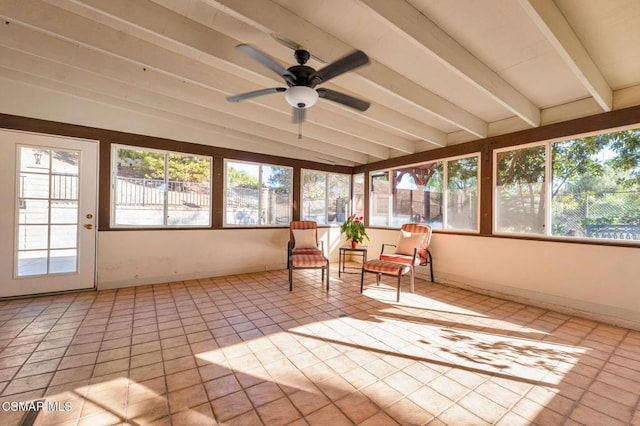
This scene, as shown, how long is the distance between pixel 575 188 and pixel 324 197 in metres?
4.19

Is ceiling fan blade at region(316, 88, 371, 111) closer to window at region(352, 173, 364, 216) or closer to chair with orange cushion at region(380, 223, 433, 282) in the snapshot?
chair with orange cushion at region(380, 223, 433, 282)

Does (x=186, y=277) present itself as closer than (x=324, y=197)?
Yes

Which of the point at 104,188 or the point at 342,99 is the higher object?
the point at 342,99

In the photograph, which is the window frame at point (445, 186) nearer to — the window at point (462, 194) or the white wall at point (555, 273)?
the window at point (462, 194)

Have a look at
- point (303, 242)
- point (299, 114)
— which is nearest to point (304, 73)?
point (299, 114)

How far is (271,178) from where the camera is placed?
5328 mm

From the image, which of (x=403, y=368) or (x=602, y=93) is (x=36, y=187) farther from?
(x=602, y=93)

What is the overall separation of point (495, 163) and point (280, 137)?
11.4 feet

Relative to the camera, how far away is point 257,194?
5160mm

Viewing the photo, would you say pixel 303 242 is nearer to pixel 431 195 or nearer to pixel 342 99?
pixel 431 195

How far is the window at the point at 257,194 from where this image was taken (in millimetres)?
4891

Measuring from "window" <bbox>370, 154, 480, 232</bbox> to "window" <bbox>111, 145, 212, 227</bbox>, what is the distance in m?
3.57

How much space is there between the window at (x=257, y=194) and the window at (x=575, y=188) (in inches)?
149

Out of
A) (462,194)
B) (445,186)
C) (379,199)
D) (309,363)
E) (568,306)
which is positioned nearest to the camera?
(309,363)
